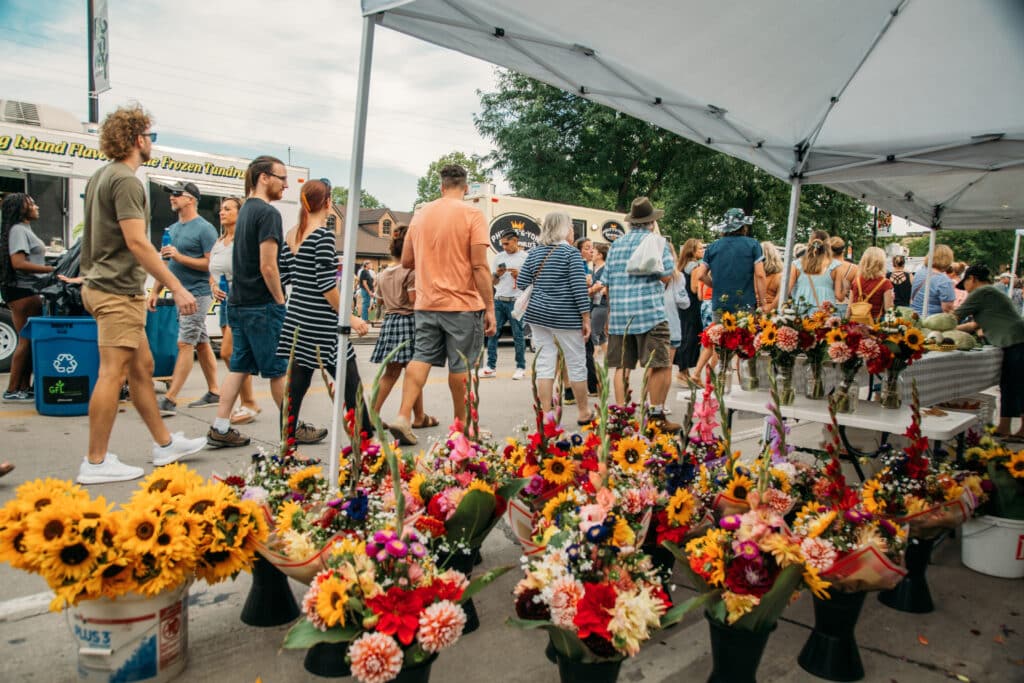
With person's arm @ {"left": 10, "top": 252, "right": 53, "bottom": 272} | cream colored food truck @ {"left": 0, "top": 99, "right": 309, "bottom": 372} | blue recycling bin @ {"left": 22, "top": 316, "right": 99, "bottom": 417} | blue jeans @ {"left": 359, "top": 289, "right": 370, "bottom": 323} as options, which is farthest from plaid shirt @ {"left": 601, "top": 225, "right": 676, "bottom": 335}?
blue jeans @ {"left": 359, "top": 289, "right": 370, "bottom": 323}

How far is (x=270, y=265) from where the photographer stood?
439 cm

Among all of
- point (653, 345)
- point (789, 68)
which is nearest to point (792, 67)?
Result: point (789, 68)

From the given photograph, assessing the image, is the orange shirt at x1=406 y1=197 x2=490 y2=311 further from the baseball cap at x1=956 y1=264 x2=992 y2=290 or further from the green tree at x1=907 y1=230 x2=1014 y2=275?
the green tree at x1=907 y1=230 x2=1014 y2=275

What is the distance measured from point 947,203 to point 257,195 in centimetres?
731

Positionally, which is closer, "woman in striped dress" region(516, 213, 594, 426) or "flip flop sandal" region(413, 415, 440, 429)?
"woman in striped dress" region(516, 213, 594, 426)

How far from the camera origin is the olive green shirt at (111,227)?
3.57 meters

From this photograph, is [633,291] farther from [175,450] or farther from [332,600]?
[332,600]

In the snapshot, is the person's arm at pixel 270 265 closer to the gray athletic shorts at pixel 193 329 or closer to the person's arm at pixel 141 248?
the person's arm at pixel 141 248

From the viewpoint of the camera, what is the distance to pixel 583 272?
5.56 meters

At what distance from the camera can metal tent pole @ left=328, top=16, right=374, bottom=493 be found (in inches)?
112

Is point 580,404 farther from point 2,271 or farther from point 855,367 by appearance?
point 2,271

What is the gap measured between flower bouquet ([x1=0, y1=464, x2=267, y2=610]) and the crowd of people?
54 centimetres

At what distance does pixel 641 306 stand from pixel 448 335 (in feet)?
5.48

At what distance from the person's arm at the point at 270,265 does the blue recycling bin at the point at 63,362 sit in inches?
92.3
